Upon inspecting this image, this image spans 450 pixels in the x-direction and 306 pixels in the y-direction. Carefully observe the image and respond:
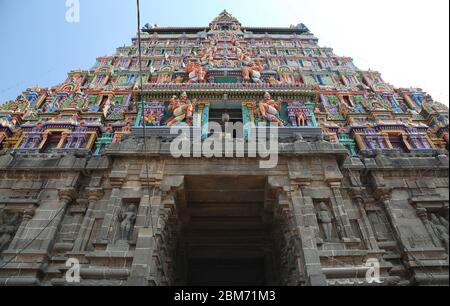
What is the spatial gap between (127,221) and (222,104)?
883cm

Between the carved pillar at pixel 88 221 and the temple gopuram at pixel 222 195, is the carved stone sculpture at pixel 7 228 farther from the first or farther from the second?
the carved pillar at pixel 88 221

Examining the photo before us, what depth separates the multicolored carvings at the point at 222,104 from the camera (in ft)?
50.5

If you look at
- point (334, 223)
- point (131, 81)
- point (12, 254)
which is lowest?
point (12, 254)

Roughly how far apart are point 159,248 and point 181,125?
265 inches

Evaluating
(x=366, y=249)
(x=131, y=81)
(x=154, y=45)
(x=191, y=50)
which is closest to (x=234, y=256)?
(x=366, y=249)

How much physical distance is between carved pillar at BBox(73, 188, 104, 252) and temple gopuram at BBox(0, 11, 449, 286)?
5 centimetres

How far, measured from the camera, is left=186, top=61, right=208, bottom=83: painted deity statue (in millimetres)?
18016

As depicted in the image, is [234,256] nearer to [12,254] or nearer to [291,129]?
[291,129]

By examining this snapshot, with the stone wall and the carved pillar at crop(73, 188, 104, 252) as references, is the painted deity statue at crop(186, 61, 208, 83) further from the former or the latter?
the carved pillar at crop(73, 188, 104, 252)

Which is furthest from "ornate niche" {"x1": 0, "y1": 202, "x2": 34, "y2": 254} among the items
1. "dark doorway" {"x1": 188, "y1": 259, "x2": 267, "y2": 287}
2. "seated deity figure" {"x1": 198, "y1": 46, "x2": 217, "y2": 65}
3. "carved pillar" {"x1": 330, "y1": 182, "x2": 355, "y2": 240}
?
"seated deity figure" {"x1": 198, "y1": 46, "x2": 217, "y2": 65}

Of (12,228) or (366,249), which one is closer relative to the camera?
(366,249)

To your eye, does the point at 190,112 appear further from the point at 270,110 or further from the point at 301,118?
the point at 301,118

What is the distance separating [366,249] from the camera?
30.7 ft

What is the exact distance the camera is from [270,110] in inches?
591
